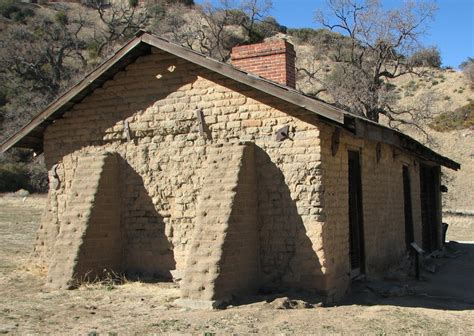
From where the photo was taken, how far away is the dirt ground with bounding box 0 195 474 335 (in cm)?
738

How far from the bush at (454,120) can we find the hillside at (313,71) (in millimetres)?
439

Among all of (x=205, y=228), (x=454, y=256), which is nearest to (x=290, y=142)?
(x=205, y=228)

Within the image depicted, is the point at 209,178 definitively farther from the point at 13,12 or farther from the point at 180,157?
the point at 13,12

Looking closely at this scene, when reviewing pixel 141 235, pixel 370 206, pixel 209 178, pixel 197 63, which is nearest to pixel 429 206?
Result: pixel 370 206

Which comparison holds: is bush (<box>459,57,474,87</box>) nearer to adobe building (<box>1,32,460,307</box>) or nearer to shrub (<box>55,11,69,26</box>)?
shrub (<box>55,11,69,26</box>)

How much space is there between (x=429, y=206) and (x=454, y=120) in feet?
107

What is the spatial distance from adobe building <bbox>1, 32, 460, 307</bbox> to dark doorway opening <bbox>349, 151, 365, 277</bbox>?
0.03 metres

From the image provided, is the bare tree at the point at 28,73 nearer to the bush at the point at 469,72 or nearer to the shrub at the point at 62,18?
the shrub at the point at 62,18

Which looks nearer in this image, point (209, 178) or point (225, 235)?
point (225, 235)

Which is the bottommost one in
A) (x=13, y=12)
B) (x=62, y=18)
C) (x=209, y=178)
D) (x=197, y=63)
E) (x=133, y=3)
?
(x=209, y=178)

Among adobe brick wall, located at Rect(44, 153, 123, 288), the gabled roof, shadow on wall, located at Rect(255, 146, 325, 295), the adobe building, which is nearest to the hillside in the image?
the adobe building

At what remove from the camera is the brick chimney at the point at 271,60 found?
39.5 feet

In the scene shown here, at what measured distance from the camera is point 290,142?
9.42 meters

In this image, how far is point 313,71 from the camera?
49.8 metres
